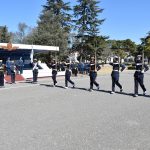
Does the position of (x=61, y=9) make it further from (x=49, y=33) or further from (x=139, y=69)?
(x=139, y=69)

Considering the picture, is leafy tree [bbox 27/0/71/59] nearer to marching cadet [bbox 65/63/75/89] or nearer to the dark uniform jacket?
marching cadet [bbox 65/63/75/89]

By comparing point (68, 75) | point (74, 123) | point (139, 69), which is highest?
point (139, 69)

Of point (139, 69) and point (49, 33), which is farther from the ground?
point (49, 33)

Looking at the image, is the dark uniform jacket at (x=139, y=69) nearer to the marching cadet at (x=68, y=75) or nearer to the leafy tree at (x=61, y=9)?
the marching cadet at (x=68, y=75)

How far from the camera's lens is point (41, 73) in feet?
116

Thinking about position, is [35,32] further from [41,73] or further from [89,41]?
[41,73]

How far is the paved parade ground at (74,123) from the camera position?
8.00 metres

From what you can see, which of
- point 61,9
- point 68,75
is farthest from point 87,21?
point 68,75

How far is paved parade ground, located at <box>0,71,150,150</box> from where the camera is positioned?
8.00 metres

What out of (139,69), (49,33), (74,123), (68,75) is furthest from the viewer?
(49,33)

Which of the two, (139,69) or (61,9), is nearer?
(139,69)

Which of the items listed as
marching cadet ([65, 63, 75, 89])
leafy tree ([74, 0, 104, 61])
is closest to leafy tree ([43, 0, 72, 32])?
leafy tree ([74, 0, 104, 61])

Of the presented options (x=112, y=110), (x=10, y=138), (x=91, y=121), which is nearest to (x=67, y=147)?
(x=10, y=138)

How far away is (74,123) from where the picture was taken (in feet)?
34.1
